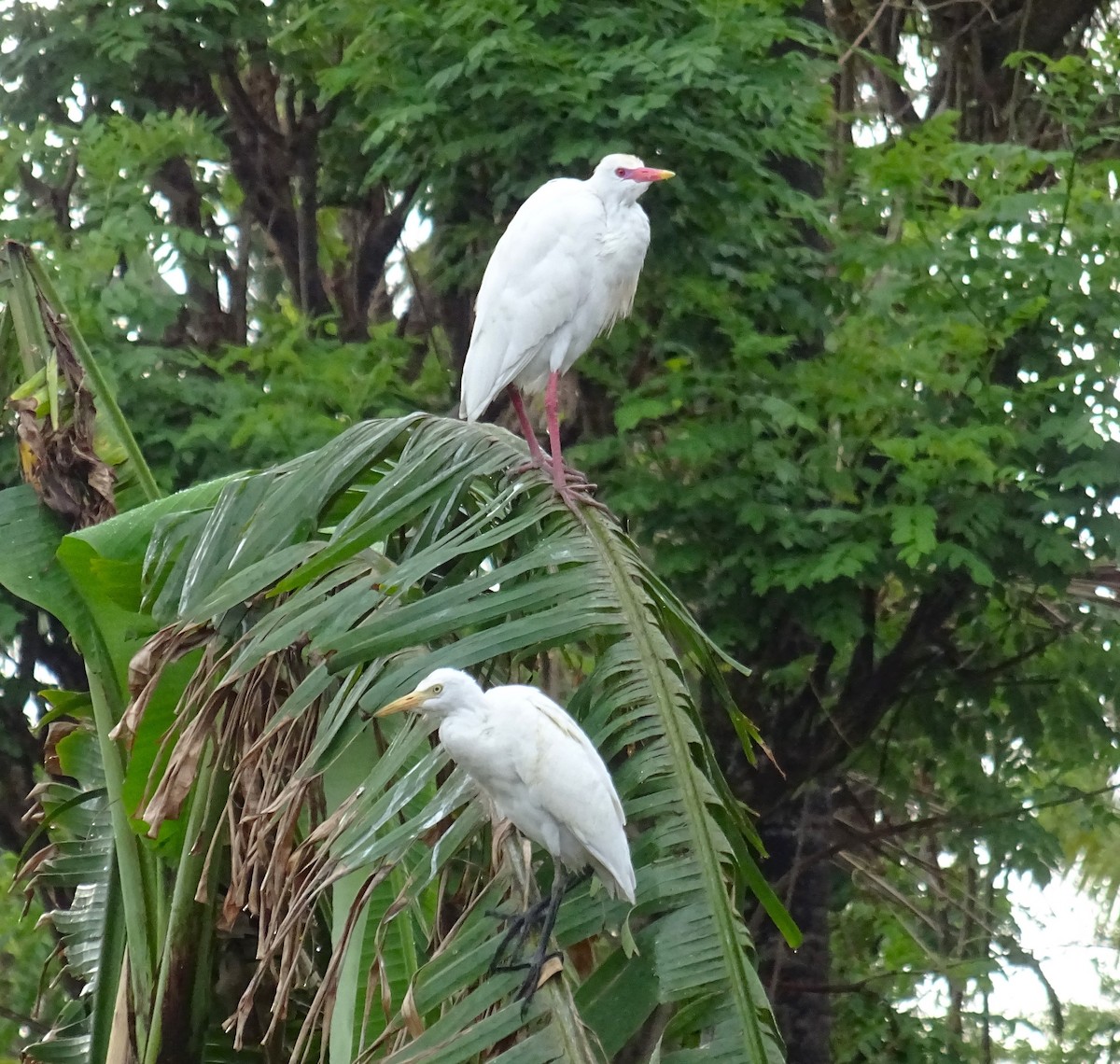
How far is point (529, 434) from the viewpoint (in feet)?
12.6

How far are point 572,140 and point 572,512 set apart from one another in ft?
9.94

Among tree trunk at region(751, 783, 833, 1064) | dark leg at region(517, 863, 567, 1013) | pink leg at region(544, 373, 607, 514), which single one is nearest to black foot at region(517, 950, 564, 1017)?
dark leg at region(517, 863, 567, 1013)

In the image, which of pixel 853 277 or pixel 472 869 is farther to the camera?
pixel 853 277

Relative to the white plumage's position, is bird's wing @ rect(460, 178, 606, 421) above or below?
above

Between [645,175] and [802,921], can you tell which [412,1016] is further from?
[802,921]

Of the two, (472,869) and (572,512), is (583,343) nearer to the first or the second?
(572,512)

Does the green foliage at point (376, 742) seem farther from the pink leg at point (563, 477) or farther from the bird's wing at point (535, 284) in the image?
the bird's wing at point (535, 284)

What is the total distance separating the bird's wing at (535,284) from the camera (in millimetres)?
4215

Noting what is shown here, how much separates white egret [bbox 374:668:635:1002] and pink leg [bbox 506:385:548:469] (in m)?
0.88

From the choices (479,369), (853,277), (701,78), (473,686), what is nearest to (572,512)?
(473,686)

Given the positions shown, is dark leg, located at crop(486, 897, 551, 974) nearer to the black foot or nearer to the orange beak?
the black foot

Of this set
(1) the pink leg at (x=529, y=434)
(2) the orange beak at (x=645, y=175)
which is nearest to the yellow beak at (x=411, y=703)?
(1) the pink leg at (x=529, y=434)

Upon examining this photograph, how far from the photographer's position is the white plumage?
2.50m

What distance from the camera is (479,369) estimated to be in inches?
171
